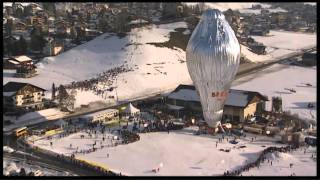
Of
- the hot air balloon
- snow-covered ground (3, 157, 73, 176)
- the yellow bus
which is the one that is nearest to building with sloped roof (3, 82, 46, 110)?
the yellow bus

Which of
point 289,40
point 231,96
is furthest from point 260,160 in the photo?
point 289,40

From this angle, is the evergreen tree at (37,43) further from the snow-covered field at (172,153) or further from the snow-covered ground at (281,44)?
the snow-covered field at (172,153)

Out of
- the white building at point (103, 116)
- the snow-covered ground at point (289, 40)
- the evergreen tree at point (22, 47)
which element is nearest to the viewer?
the white building at point (103, 116)

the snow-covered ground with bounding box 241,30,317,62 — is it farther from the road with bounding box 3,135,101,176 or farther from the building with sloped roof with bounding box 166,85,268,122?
the road with bounding box 3,135,101,176

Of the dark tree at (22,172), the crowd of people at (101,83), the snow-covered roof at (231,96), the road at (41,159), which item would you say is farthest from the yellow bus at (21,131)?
the snow-covered roof at (231,96)

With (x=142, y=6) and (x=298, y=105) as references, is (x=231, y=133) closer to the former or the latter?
(x=298, y=105)

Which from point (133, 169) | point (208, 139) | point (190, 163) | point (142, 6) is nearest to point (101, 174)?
point (133, 169)
